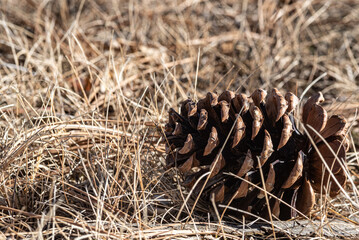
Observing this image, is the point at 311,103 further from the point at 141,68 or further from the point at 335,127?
the point at 141,68

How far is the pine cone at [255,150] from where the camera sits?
969 mm

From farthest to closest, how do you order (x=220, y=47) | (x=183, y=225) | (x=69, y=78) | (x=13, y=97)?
1. (x=220, y=47)
2. (x=69, y=78)
3. (x=13, y=97)
4. (x=183, y=225)

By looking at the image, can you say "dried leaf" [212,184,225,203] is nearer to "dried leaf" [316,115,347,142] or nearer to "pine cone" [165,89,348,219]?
"pine cone" [165,89,348,219]

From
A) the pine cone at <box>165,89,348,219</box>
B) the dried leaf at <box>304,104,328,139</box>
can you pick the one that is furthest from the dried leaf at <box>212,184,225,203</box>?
the dried leaf at <box>304,104,328,139</box>

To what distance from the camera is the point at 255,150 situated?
101 cm

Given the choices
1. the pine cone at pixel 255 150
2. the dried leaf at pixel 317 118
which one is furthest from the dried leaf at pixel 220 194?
the dried leaf at pixel 317 118

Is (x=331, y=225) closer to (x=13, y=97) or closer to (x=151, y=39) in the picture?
(x=13, y=97)

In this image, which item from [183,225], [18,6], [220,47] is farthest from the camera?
[18,6]

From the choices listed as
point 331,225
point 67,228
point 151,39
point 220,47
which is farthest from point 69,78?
point 331,225

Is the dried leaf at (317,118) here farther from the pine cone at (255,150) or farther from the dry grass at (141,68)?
the dry grass at (141,68)

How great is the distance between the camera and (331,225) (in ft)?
3.16

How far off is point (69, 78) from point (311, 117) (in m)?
1.11

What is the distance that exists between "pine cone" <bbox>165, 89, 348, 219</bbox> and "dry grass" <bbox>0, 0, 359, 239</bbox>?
0.08m

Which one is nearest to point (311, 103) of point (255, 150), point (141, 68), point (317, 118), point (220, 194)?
point (317, 118)
